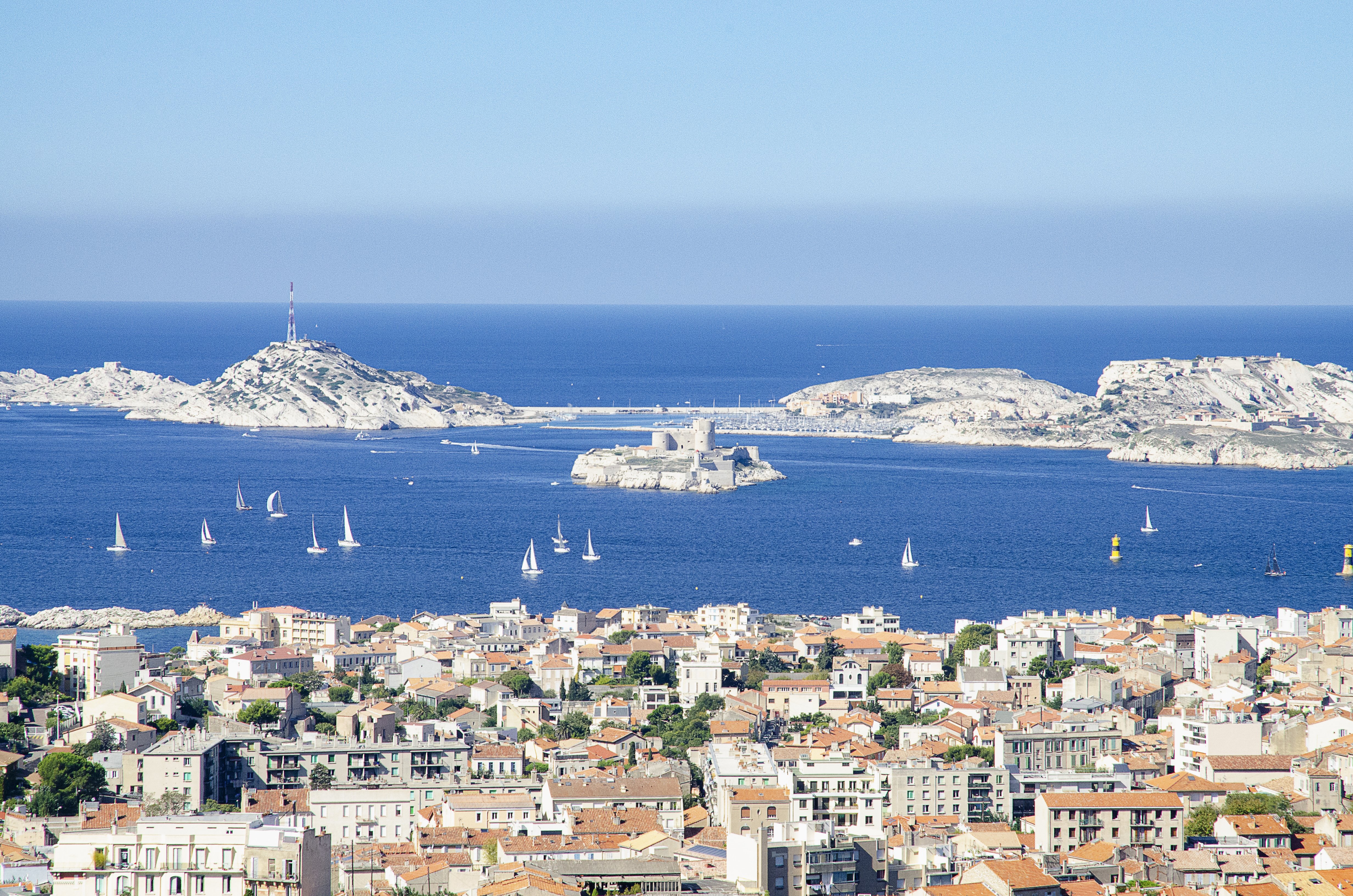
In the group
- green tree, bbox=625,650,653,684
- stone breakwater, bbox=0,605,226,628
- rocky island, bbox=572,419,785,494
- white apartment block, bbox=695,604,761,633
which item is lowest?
stone breakwater, bbox=0,605,226,628

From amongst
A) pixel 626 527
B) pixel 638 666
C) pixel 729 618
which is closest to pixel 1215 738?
pixel 638 666

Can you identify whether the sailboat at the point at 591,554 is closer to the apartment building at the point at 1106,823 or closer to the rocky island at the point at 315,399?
the apartment building at the point at 1106,823

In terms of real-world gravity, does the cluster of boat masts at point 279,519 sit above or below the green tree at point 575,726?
above

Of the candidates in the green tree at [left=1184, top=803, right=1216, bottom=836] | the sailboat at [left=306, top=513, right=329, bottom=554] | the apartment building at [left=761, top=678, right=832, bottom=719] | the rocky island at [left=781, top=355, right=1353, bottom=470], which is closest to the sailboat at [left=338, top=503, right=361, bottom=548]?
the sailboat at [left=306, top=513, right=329, bottom=554]

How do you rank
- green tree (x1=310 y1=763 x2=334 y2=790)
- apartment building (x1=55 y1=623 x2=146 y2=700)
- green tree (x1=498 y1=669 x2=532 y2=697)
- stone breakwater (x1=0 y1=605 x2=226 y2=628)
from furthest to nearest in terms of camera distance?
1. stone breakwater (x1=0 y1=605 x2=226 y2=628)
2. green tree (x1=498 y1=669 x2=532 y2=697)
3. apartment building (x1=55 y1=623 x2=146 y2=700)
4. green tree (x1=310 y1=763 x2=334 y2=790)

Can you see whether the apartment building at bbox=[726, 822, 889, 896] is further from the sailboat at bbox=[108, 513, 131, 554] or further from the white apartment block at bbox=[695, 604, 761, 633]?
the sailboat at bbox=[108, 513, 131, 554]

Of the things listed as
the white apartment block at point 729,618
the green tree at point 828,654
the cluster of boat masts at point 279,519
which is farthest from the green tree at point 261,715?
the cluster of boat masts at point 279,519
